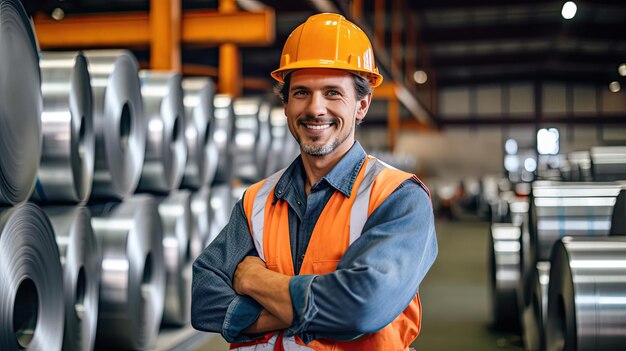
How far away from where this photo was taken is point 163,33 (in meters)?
5.18

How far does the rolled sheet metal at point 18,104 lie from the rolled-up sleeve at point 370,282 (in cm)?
117

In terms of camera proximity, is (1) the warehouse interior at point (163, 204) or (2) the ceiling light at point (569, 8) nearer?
(1) the warehouse interior at point (163, 204)

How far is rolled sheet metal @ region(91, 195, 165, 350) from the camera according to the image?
3352mm

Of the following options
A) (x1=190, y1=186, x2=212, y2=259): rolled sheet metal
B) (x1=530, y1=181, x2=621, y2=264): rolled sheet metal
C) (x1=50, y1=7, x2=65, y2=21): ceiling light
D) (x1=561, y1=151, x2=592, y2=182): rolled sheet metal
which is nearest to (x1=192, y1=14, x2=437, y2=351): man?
(x1=530, y1=181, x2=621, y2=264): rolled sheet metal

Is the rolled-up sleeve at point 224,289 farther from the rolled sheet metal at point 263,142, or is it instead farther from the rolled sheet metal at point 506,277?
the rolled sheet metal at point 263,142

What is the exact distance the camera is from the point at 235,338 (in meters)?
1.71

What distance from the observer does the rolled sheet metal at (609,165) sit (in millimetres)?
4422

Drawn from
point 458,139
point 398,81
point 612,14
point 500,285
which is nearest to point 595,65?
point 458,139

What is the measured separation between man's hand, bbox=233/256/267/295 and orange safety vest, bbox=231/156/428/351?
3cm

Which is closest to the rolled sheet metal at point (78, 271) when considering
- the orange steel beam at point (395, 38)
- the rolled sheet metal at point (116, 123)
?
the rolled sheet metal at point (116, 123)

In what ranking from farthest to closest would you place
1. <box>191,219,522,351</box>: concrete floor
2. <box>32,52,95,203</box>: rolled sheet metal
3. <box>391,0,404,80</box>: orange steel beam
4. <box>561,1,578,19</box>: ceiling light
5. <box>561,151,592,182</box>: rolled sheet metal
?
1. <box>391,0,404,80</box>: orange steel beam
2. <box>561,1,578,19</box>: ceiling light
3. <box>561,151,592,182</box>: rolled sheet metal
4. <box>191,219,522,351</box>: concrete floor
5. <box>32,52,95,203</box>: rolled sheet metal

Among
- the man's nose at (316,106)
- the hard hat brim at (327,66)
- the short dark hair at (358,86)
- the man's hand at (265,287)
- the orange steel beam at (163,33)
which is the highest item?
the orange steel beam at (163,33)

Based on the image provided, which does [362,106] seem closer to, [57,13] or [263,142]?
[263,142]

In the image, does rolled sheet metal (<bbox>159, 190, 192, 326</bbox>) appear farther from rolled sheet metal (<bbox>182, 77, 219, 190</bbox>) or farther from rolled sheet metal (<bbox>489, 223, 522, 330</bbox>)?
rolled sheet metal (<bbox>489, 223, 522, 330</bbox>)
